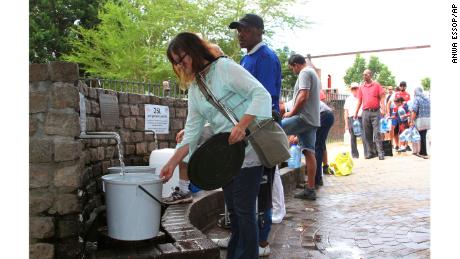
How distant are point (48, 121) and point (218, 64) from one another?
62.9 inches

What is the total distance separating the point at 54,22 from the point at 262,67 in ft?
71.6

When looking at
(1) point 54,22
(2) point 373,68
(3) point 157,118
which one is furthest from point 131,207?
(2) point 373,68

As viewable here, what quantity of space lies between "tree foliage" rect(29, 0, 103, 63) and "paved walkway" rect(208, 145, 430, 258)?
56.2ft

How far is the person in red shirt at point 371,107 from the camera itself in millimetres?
10266

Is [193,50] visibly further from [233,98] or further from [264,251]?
[264,251]

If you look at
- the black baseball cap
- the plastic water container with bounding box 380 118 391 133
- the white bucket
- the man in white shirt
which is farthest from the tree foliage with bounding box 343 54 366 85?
the white bucket

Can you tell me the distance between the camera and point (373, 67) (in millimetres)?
87375

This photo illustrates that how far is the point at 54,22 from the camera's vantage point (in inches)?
887

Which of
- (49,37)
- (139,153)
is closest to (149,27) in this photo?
(49,37)

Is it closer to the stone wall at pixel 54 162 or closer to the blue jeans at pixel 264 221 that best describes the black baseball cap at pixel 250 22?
the stone wall at pixel 54 162

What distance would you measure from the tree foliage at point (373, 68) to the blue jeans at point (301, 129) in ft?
273

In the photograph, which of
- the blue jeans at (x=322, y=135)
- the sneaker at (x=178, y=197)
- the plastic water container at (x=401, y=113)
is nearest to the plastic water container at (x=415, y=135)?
the plastic water container at (x=401, y=113)

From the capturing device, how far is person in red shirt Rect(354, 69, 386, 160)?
10266 mm

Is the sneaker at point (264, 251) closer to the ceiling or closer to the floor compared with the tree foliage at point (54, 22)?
closer to the floor
